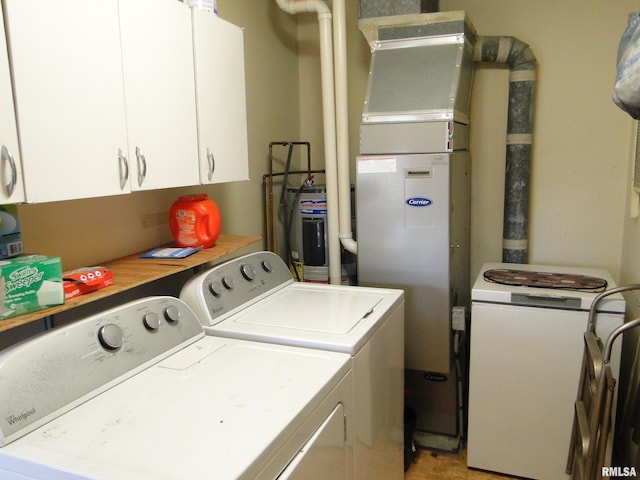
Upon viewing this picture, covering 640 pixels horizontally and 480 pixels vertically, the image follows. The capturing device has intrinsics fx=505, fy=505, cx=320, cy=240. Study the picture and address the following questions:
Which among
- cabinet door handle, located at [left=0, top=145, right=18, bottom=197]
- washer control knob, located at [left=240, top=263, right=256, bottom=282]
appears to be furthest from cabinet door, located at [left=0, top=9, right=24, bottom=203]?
washer control knob, located at [left=240, top=263, right=256, bottom=282]

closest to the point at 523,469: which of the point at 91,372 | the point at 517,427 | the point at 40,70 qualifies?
the point at 517,427

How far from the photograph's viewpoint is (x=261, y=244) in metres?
2.85

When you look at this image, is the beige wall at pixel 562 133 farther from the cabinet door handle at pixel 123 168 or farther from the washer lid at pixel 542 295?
the cabinet door handle at pixel 123 168

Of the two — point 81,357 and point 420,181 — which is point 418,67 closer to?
point 420,181

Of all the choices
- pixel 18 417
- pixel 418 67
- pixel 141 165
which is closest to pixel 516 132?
pixel 418 67

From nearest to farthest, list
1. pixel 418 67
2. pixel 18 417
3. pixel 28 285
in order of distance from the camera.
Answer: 1. pixel 18 417
2. pixel 28 285
3. pixel 418 67

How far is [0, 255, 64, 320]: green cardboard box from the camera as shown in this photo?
3.75 feet

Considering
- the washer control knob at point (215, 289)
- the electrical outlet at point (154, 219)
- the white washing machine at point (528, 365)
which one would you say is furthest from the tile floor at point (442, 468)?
the electrical outlet at point (154, 219)

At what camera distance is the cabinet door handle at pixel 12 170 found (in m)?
1.09

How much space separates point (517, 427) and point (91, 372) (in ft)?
6.26

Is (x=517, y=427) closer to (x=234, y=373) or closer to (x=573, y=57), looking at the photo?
(x=234, y=373)

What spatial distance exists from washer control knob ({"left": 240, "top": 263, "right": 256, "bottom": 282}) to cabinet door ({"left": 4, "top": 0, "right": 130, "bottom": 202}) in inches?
26.0

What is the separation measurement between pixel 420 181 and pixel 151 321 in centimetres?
139

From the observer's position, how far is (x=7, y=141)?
1.10 metres
